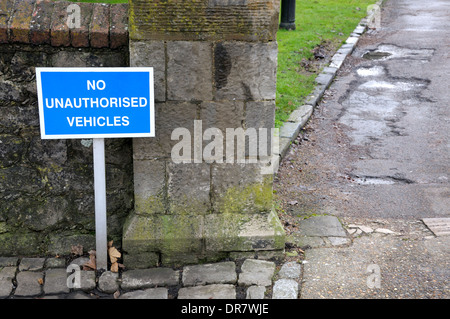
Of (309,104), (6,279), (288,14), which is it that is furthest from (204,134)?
(288,14)

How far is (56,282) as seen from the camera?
3.97m

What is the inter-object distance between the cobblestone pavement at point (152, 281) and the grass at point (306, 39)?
128 inches

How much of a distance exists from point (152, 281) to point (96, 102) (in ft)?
4.56

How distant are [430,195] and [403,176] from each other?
20.8 inches

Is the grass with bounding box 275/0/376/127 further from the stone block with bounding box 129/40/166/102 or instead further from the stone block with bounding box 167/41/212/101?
the stone block with bounding box 129/40/166/102

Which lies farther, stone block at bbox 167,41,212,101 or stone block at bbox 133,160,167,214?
stone block at bbox 133,160,167,214

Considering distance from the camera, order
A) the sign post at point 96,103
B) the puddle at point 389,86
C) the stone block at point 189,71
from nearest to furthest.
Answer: the sign post at point 96,103 < the stone block at point 189,71 < the puddle at point 389,86

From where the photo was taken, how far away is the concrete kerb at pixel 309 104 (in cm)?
654

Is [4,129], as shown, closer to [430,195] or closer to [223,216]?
[223,216]

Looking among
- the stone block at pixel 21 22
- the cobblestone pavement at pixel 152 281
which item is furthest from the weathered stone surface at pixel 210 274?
the stone block at pixel 21 22

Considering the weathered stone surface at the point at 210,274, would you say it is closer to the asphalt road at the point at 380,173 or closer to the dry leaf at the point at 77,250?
the asphalt road at the point at 380,173

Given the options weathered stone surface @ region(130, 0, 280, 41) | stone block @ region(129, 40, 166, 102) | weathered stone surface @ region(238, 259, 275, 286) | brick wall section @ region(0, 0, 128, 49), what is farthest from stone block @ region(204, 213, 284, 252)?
brick wall section @ region(0, 0, 128, 49)

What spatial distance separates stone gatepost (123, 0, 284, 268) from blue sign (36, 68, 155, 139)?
0.50ft

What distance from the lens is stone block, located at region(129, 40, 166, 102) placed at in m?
3.71
